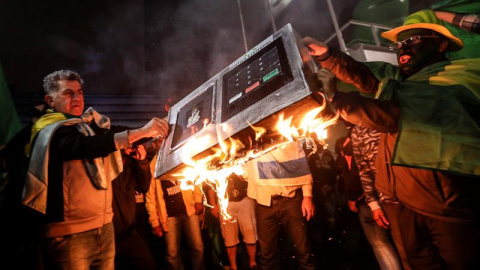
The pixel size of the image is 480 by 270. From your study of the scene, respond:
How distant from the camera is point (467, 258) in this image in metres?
1.67

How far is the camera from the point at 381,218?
2.74m

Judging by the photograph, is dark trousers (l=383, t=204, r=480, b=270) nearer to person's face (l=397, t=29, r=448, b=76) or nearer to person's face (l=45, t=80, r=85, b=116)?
person's face (l=397, t=29, r=448, b=76)

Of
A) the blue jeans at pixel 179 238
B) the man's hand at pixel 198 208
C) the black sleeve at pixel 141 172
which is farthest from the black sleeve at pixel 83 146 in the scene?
the man's hand at pixel 198 208

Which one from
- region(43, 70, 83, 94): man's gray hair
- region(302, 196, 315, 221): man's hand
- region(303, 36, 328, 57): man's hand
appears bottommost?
region(302, 196, 315, 221): man's hand

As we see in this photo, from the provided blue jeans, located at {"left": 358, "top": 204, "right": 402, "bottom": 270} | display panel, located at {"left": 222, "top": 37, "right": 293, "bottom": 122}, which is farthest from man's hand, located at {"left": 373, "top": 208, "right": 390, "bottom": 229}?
display panel, located at {"left": 222, "top": 37, "right": 293, "bottom": 122}

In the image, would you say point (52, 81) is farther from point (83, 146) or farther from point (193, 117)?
point (193, 117)

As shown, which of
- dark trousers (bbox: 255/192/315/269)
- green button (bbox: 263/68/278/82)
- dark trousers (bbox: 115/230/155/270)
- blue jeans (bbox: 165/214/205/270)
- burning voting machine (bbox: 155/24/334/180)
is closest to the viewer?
burning voting machine (bbox: 155/24/334/180)

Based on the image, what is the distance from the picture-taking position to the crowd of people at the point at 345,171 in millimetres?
1498

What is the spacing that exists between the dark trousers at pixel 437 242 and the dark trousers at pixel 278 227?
1309mm

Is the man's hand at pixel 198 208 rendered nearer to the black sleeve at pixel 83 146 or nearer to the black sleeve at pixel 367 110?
the black sleeve at pixel 83 146

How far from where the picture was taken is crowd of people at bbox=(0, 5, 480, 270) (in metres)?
1.50

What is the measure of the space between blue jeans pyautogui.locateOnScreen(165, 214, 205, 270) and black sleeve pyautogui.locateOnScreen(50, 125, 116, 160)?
2.58 m

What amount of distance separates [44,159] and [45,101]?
90 centimetres

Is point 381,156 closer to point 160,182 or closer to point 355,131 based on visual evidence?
point 355,131
